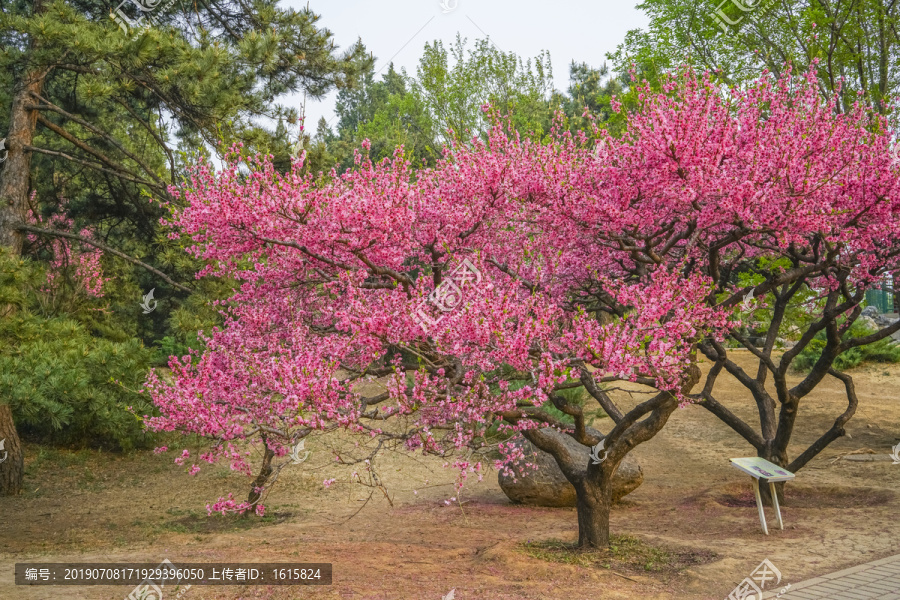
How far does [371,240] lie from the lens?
6.82m

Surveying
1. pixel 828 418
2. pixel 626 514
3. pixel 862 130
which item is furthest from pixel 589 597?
pixel 828 418

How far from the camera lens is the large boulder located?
34.8ft

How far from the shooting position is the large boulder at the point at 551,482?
418 inches

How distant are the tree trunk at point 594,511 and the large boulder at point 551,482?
2917mm

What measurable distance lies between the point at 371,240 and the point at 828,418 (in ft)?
45.9

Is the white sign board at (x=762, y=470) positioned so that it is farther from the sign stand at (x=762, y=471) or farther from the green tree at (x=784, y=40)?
the green tree at (x=784, y=40)

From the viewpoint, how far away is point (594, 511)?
7.57m

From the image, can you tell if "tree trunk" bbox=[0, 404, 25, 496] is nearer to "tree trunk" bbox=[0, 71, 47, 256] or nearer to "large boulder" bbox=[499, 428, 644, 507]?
"tree trunk" bbox=[0, 71, 47, 256]

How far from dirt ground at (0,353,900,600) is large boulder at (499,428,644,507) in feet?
0.88

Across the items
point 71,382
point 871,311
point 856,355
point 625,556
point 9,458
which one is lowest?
point 625,556

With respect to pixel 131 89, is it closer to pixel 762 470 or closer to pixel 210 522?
pixel 210 522

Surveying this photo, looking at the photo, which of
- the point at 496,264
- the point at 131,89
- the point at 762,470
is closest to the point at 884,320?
the point at 762,470

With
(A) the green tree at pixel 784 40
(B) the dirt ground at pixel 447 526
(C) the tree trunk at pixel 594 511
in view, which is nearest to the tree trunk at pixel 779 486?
(B) the dirt ground at pixel 447 526

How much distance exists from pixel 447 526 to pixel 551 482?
2.03 meters
